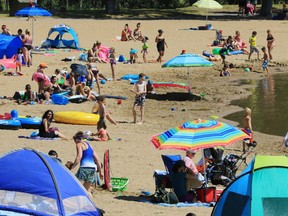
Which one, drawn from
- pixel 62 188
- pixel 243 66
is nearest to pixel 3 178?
pixel 62 188

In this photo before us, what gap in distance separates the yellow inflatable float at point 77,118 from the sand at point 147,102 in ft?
0.98

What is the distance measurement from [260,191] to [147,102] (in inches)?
613

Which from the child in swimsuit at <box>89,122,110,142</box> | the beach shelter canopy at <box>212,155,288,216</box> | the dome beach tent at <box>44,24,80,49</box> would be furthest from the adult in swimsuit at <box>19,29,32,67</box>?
the beach shelter canopy at <box>212,155,288,216</box>

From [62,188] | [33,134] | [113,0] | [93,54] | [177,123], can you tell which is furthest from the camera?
[113,0]

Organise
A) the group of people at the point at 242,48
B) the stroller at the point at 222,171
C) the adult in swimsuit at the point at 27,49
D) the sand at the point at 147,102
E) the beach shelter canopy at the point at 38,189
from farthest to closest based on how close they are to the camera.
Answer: the group of people at the point at 242,48 < the adult in swimsuit at the point at 27,49 < the sand at the point at 147,102 < the stroller at the point at 222,171 < the beach shelter canopy at the point at 38,189

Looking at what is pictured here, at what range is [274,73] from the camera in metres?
33.4

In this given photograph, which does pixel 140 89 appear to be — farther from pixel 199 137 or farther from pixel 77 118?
pixel 199 137

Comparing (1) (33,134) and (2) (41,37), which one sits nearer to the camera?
(1) (33,134)

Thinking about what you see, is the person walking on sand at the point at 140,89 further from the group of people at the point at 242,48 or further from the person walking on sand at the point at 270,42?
the person walking on sand at the point at 270,42

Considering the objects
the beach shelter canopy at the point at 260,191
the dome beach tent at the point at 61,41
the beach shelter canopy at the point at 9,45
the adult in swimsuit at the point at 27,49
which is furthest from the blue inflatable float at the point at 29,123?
the dome beach tent at the point at 61,41

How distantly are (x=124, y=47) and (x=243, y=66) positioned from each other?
5.41 meters

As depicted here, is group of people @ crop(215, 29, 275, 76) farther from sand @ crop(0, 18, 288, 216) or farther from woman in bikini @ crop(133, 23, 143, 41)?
woman in bikini @ crop(133, 23, 143, 41)

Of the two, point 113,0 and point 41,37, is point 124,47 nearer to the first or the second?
point 41,37

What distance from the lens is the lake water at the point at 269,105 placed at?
75.4 ft
